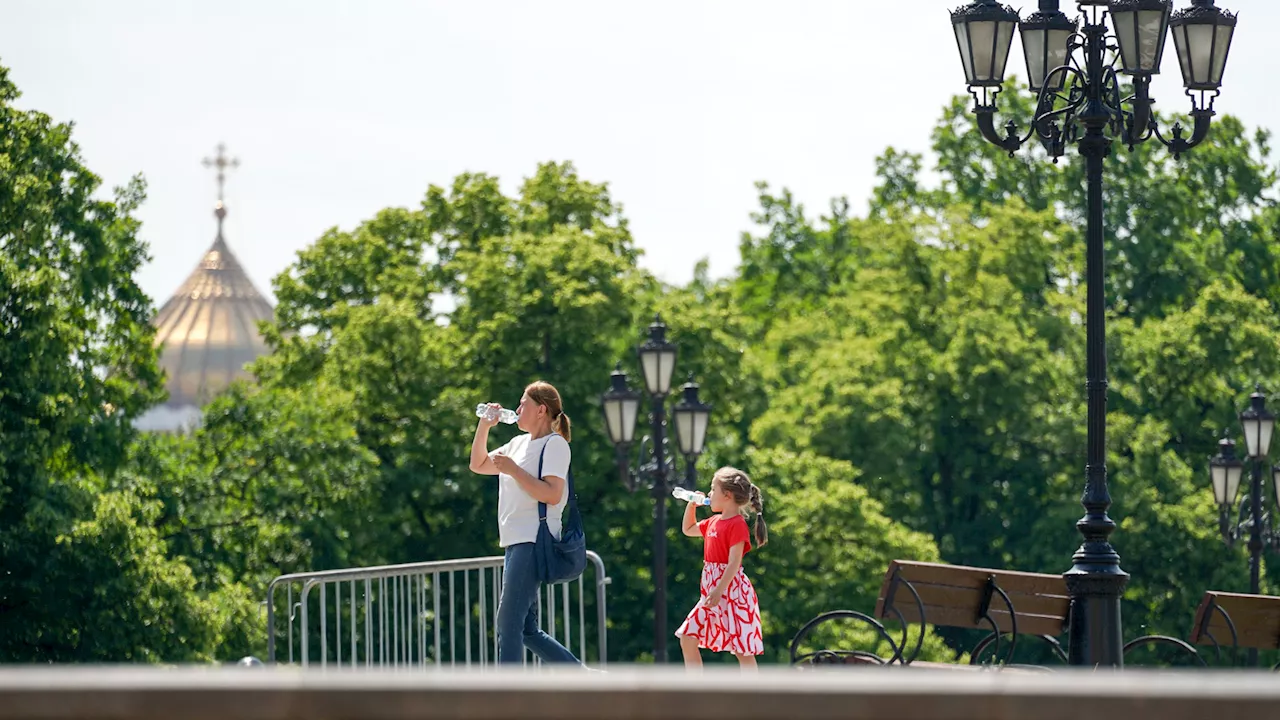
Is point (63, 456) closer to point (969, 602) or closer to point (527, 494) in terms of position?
point (969, 602)

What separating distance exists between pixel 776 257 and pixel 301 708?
4312 centimetres

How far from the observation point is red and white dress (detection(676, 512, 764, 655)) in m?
10.3

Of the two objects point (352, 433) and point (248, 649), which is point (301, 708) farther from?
point (352, 433)

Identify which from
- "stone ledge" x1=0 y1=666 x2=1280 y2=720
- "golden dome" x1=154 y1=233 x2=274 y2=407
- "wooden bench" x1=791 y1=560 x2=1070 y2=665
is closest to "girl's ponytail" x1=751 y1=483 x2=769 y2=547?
"wooden bench" x1=791 y1=560 x2=1070 y2=665

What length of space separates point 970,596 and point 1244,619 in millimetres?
2075

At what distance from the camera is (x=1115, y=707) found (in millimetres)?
3453

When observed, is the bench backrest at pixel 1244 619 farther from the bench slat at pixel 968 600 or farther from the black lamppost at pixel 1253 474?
the black lamppost at pixel 1253 474

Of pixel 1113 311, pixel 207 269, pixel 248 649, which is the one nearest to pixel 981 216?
pixel 1113 311

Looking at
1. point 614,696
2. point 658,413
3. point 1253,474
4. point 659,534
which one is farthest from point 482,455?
point 1253,474

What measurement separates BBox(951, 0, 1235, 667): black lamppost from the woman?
2778 millimetres

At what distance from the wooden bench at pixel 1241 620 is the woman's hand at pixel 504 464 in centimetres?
471

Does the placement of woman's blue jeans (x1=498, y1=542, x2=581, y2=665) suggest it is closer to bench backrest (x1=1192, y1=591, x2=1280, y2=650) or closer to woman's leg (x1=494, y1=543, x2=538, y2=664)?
woman's leg (x1=494, y1=543, x2=538, y2=664)

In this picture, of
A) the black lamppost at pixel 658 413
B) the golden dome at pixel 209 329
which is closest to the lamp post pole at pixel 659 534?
the black lamppost at pixel 658 413

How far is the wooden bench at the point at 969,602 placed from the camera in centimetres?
1055
